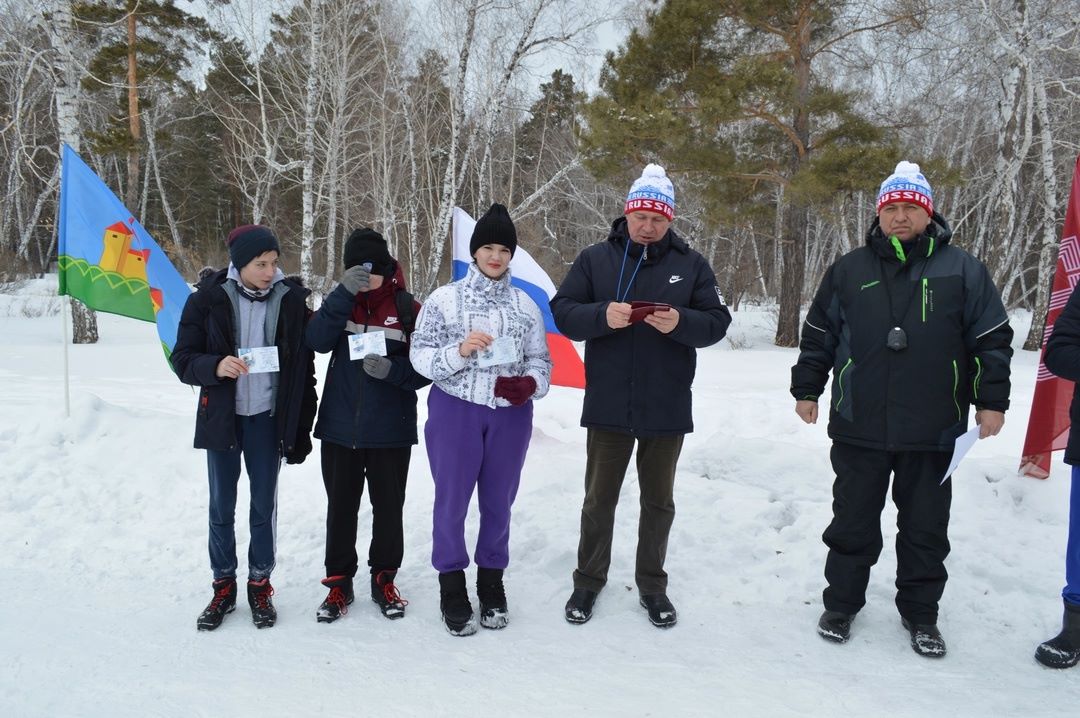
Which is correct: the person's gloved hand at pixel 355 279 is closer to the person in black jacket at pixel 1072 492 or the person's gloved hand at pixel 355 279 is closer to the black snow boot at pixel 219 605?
the black snow boot at pixel 219 605

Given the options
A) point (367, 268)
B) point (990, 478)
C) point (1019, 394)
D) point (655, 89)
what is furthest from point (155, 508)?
point (655, 89)

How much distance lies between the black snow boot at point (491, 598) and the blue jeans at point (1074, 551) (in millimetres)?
2537

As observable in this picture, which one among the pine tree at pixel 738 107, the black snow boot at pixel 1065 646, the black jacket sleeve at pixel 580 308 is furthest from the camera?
the pine tree at pixel 738 107

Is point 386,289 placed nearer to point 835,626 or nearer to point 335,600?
point 335,600

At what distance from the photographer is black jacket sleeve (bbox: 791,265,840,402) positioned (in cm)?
329

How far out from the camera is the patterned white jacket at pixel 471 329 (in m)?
3.22

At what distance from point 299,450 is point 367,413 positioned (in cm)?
40

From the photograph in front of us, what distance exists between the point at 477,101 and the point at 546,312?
13.2m

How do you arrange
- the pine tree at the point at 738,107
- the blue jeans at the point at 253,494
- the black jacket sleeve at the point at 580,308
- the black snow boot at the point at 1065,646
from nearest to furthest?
the black snow boot at the point at 1065,646
the black jacket sleeve at the point at 580,308
the blue jeans at the point at 253,494
the pine tree at the point at 738,107

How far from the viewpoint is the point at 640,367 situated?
3.33 m

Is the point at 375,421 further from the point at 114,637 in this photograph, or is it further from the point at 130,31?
the point at 130,31

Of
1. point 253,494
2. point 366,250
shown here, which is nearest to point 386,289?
point 366,250

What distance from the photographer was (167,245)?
88.6 ft

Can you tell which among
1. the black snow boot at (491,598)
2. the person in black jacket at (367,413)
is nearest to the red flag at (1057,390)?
the black snow boot at (491,598)
